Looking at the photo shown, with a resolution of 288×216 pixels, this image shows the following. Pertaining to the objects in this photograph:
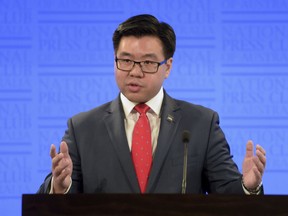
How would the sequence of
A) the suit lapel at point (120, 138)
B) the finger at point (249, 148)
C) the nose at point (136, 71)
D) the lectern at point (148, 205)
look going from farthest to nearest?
the nose at point (136, 71)
the suit lapel at point (120, 138)
the finger at point (249, 148)
the lectern at point (148, 205)

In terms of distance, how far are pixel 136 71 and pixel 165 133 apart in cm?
30

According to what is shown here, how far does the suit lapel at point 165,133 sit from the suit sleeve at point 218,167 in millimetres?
167

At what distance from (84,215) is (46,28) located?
7.06 ft

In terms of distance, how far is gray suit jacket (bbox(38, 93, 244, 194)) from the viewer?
2.59m

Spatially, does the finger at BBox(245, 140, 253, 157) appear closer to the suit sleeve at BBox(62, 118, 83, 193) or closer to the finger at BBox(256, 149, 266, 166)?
the finger at BBox(256, 149, 266, 166)

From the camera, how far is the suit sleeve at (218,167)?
261 centimetres

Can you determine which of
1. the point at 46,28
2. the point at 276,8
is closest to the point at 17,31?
the point at 46,28

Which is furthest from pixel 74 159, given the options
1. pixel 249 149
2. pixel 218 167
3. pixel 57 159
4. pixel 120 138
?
pixel 249 149

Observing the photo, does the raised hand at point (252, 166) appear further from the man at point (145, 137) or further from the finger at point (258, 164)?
the man at point (145, 137)

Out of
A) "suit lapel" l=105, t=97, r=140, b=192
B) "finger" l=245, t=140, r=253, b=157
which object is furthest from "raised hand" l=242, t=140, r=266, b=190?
"suit lapel" l=105, t=97, r=140, b=192

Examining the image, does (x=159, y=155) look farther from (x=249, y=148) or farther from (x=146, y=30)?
(x=146, y=30)

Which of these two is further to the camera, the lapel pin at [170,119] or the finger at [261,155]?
the lapel pin at [170,119]

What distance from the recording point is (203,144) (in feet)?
8.82

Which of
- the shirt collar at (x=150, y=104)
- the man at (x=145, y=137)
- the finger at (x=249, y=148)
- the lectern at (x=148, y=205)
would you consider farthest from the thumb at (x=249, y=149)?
the shirt collar at (x=150, y=104)
